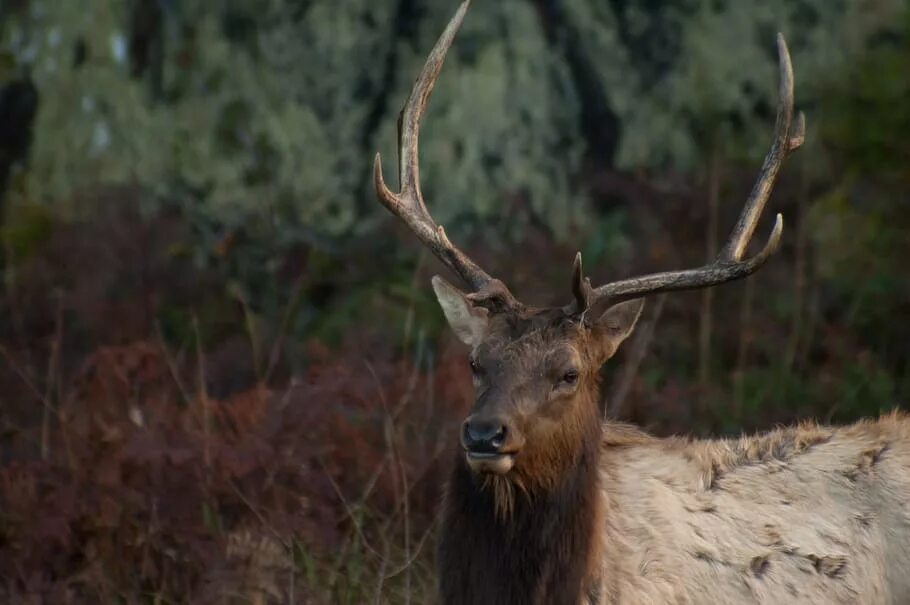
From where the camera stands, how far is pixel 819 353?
11.0 metres

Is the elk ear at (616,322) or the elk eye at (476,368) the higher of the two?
the elk ear at (616,322)

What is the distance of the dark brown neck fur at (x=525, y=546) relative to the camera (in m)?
5.82

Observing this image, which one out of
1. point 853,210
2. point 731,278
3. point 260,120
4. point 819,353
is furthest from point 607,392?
point 260,120

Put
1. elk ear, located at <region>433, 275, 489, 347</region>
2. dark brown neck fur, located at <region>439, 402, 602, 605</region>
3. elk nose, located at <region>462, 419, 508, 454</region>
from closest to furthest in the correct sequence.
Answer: elk nose, located at <region>462, 419, 508, 454</region> → dark brown neck fur, located at <region>439, 402, 602, 605</region> → elk ear, located at <region>433, 275, 489, 347</region>

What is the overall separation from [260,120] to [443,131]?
4.98 feet

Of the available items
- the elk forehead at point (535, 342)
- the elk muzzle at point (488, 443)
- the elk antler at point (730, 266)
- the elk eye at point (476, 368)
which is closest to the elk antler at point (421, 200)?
the elk forehead at point (535, 342)

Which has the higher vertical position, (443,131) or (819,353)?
(443,131)

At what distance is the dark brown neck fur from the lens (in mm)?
5816

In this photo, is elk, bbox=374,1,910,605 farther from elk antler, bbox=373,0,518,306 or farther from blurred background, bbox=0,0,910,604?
blurred background, bbox=0,0,910,604

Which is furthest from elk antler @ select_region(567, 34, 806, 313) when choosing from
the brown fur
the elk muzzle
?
the elk muzzle

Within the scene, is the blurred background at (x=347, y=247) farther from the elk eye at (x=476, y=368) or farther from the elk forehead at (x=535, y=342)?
the elk forehead at (x=535, y=342)

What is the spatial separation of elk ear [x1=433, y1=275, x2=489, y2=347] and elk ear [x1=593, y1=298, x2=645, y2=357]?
0.44 m

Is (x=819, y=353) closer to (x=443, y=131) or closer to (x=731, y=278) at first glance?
(x=443, y=131)

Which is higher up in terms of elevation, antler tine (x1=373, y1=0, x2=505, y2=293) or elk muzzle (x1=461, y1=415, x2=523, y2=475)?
antler tine (x1=373, y1=0, x2=505, y2=293)
